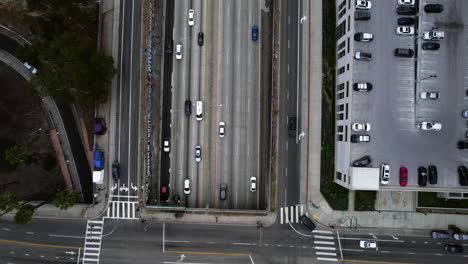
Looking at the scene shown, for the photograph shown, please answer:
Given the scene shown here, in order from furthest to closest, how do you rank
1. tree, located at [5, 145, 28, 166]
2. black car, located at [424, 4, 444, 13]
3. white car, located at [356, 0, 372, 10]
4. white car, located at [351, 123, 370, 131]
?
tree, located at [5, 145, 28, 166]
white car, located at [351, 123, 370, 131]
white car, located at [356, 0, 372, 10]
black car, located at [424, 4, 444, 13]

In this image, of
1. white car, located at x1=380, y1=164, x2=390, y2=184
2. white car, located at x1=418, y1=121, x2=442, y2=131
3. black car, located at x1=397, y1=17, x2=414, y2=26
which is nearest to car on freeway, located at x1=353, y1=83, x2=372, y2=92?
white car, located at x1=418, y1=121, x2=442, y2=131

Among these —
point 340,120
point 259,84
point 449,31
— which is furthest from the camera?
point 259,84

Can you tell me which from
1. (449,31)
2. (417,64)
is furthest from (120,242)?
(449,31)

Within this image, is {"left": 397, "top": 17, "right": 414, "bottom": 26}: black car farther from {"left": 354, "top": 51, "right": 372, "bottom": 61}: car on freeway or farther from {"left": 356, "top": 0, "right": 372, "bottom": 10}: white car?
{"left": 354, "top": 51, "right": 372, "bottom": 61}: car on freeway

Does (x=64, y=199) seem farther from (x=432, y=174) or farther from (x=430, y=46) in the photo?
(x=430, y=46)

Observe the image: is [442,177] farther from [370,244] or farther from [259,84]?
[259,84]

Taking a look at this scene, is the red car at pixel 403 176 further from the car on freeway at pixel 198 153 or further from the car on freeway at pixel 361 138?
the car on freeway at pixel 198 153
